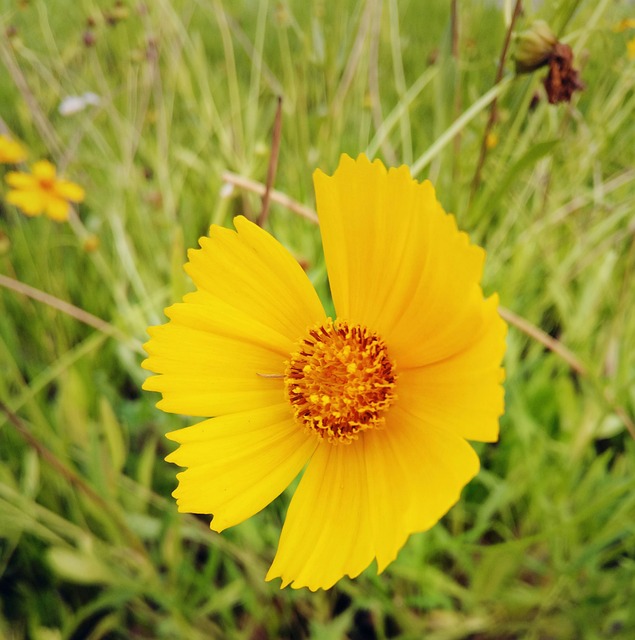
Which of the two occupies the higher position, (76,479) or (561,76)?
(561,76)

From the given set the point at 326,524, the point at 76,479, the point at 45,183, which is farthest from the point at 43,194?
the point at 326,524

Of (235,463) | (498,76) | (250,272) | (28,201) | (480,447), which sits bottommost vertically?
(28,201)

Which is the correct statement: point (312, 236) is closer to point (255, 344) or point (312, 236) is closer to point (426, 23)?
point (255, 344)

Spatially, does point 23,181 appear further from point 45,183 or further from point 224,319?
point 224,319

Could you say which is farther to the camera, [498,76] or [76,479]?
[76,479]

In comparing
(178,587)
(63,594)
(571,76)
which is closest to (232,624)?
(178,587)

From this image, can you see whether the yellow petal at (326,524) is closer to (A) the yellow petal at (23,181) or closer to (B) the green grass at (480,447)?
(B) the green grass at (480,447)
